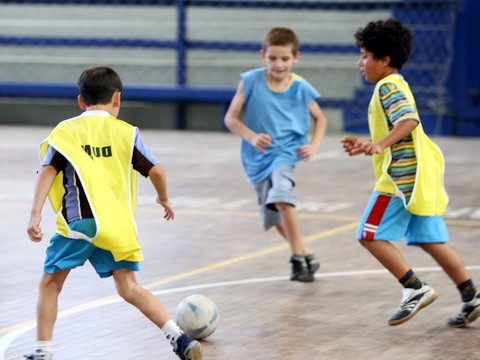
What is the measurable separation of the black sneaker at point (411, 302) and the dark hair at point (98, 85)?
1780 millimetres

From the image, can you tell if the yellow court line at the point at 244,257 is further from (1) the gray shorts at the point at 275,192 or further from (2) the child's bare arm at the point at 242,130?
(2) the child's bare arm at the point at 242,130

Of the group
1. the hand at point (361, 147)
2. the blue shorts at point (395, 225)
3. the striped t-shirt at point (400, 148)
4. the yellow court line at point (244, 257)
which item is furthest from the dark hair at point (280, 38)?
the hand at point (361, 147)

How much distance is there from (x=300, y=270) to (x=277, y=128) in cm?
99

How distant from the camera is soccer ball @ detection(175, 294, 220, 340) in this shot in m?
5.70

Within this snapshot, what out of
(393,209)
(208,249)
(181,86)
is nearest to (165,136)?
(181,86)

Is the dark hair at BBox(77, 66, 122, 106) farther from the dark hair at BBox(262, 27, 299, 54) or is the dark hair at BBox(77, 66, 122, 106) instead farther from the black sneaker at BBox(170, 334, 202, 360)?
the dark hair at BBox(262, 27, 299, 54)

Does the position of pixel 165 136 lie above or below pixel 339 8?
below

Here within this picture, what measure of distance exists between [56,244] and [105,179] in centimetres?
34

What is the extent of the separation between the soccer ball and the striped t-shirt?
1.10m

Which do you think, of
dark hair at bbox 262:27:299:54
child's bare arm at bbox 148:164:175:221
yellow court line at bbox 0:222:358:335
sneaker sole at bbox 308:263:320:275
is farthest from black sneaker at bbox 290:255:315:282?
child's bare arm at bbox 148:164:175:221

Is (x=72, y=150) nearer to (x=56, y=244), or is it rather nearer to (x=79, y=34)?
(x=56, y=244)

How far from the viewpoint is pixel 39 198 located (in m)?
5.03

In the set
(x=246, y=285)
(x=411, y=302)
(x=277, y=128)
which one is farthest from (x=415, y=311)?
(x=277, y=128)

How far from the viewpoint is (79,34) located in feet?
71.3
